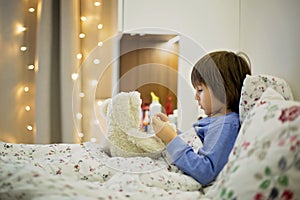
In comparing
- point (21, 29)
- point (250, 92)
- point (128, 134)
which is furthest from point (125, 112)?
point (21, 29)

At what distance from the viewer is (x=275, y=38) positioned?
149 centimetres

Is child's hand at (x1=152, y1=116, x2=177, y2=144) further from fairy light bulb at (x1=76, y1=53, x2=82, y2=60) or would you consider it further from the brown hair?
fairy light bulb at (x1=76, y1=53, x2=82, y2=60)

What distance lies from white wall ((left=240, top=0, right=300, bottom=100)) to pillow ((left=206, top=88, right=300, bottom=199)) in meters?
0.69

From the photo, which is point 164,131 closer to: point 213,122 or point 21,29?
point 213,122

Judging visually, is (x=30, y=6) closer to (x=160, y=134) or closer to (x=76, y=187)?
(x=160, y=134)

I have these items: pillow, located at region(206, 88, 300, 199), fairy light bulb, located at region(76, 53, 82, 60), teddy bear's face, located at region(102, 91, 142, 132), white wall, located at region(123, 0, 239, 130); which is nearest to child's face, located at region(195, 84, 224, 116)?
teddy bear's face, located at region(102, 91, 142, 132)

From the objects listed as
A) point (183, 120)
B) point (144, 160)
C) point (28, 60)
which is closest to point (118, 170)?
point (144, 160)

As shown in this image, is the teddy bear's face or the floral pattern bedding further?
the teddy bear's face

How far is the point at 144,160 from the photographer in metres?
1.15

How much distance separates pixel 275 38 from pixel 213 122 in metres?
0.56

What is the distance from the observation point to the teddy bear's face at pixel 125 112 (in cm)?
134

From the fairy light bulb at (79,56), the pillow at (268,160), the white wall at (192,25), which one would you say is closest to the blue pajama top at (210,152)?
the pillow at (268,160)

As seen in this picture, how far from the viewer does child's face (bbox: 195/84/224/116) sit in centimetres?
121

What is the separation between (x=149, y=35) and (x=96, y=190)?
5.86 ft
